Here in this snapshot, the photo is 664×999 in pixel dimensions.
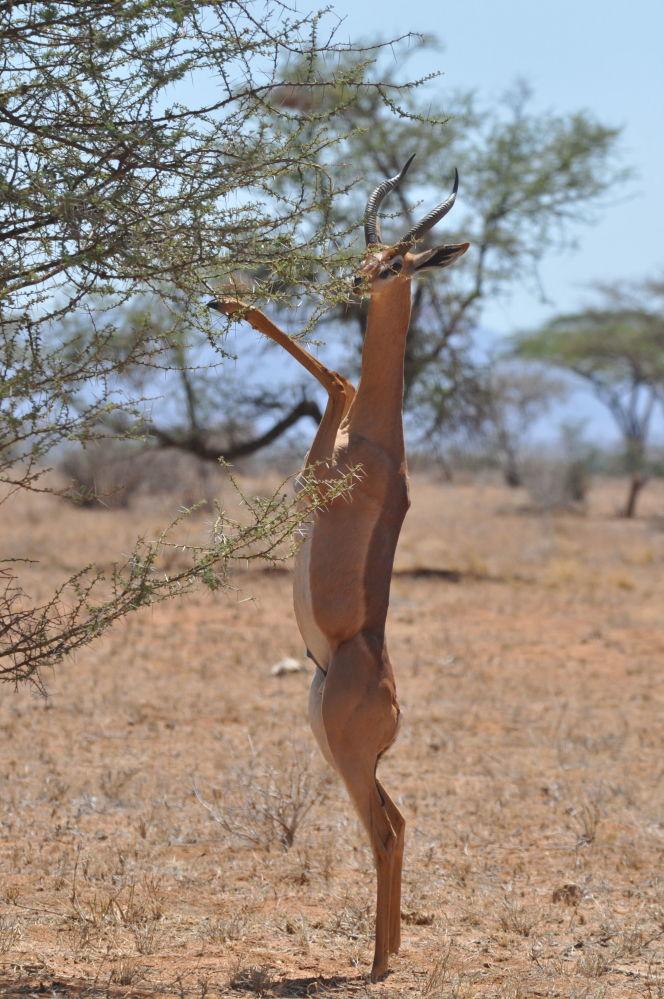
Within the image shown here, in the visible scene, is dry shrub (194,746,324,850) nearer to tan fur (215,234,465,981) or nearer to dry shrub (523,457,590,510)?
tan fur (215,234,465,981)

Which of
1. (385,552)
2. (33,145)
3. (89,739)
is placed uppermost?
(33,145)

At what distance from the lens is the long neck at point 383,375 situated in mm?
4555

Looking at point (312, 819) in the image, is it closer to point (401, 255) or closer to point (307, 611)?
point (307, 611)

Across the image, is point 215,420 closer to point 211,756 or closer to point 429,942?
point 211,756

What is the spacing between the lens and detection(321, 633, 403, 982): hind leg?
425 cm

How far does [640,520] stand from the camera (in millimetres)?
28328

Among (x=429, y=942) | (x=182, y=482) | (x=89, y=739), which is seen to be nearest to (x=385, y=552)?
(x=429, y=942)

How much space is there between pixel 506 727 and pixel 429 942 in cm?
405

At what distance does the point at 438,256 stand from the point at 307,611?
4.60 feet

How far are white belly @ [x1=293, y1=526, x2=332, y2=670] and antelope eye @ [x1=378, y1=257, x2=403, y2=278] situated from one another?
979 mm

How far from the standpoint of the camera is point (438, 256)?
4.57m

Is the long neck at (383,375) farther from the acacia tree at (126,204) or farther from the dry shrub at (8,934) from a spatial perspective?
the dry shrub at (8,934)

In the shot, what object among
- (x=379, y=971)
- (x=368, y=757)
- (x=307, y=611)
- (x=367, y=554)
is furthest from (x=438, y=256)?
(x=379, y=971)

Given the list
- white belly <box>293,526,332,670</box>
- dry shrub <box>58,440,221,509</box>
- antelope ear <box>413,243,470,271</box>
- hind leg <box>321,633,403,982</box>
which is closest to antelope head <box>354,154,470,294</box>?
antelope ear <box>413,243,470,271</box>
